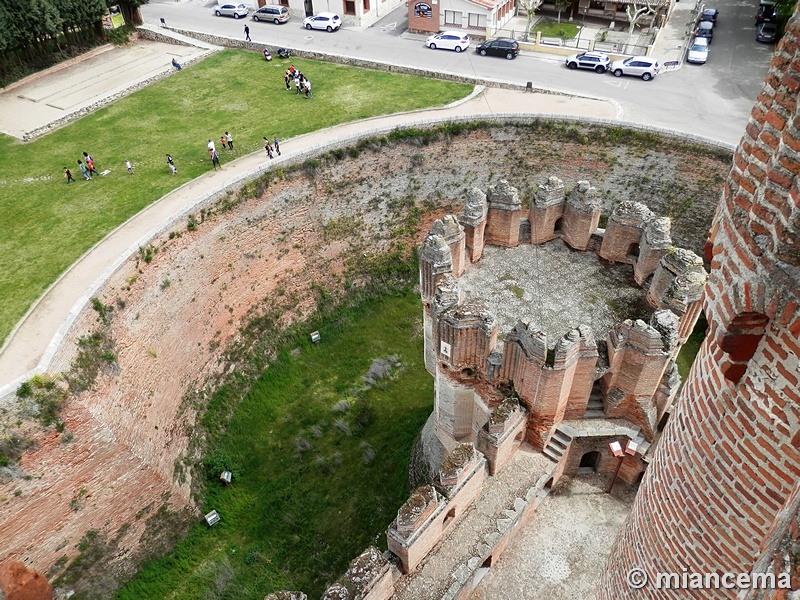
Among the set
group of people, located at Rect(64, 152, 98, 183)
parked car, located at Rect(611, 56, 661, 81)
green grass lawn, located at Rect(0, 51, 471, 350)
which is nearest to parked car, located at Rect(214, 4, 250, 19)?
green grass lawn, located at Rect(0, 51, 471, 350)

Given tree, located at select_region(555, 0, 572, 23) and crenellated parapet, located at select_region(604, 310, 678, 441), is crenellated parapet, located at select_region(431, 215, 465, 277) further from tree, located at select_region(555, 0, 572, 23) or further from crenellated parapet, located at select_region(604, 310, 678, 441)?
tree, located at select_region(555, 0, 572, 23)

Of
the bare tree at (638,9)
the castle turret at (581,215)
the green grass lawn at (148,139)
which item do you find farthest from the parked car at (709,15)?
the castle turret at (581,215)

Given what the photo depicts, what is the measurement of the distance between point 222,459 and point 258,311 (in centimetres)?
680

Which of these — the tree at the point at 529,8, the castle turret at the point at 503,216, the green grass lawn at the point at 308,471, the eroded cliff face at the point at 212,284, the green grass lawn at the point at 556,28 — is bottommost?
the green grass lawn at the point at 308,471

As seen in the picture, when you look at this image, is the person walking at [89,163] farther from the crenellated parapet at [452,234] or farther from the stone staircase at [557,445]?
the stone staircase at [557,445]

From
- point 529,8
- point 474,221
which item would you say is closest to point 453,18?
point 529,8

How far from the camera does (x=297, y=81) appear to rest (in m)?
32.6

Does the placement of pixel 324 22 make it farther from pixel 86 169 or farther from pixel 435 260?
pixel 435 260

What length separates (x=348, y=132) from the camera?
2758cm

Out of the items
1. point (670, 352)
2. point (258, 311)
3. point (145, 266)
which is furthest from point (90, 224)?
point (670, 352)

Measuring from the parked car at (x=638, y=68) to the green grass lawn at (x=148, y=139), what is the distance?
1032 cm

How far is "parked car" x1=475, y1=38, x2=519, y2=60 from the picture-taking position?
120 feet

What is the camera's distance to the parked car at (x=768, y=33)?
4003 cm

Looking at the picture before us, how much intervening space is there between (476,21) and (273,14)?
1554 cm
